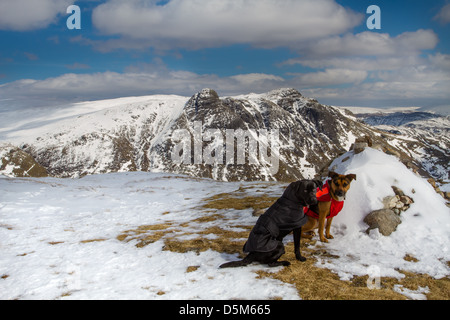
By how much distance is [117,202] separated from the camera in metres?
19.6

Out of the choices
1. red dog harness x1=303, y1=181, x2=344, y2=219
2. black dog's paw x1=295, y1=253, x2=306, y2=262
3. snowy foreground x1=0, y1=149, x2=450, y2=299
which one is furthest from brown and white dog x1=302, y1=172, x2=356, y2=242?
black dog's paw x1=295, y1=253, x2=306, y2=262

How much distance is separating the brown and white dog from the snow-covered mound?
2.59 ft

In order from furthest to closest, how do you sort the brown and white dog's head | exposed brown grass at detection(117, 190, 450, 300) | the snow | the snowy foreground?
the brown and white dog's head < the snowy foreground < the snow < exposed brown grass at detection(117, 190, 450, 300)

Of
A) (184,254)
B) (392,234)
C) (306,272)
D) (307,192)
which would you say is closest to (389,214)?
(392,234)

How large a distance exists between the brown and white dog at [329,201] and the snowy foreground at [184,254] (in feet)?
2.71

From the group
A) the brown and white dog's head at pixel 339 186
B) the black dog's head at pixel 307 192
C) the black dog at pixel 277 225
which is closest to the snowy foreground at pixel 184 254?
the black dog at pixel 277 225

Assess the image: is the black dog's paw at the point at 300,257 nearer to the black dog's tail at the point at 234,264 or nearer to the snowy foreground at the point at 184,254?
the snowy foreground at the point at 184,254

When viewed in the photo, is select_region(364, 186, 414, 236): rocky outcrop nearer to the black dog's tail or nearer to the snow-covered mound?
the snow-covered mound

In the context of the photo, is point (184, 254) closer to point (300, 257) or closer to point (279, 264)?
point (279, 264)

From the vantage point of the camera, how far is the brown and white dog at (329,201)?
8461 millimetres

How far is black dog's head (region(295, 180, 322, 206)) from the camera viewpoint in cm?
725
